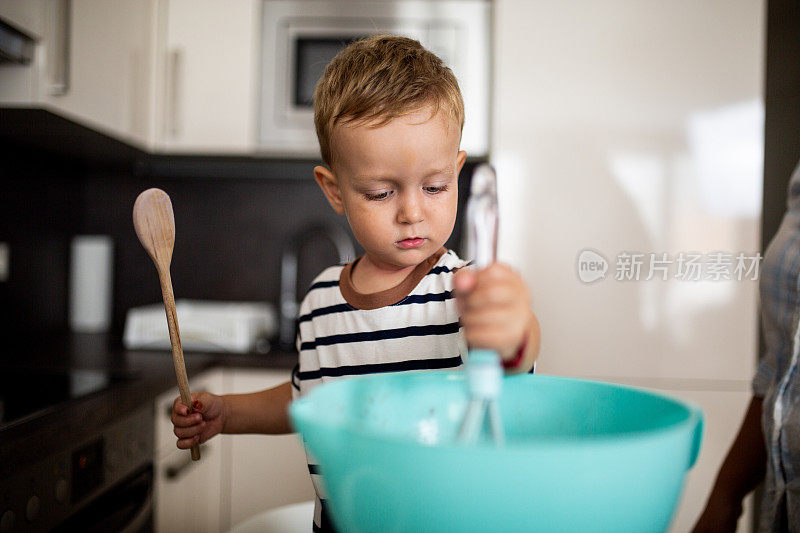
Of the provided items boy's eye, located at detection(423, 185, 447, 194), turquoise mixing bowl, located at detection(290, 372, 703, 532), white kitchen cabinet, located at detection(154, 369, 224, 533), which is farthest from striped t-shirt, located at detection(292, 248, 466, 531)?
white kitchen cabinet, located at detection(154, 369, 224, 533)

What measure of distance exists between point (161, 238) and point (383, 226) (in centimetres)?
19

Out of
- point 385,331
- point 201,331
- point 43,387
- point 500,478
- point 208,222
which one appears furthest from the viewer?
point 208,222

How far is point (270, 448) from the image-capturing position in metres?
1.48

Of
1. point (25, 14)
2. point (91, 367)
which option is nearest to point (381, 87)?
point (25, 14)

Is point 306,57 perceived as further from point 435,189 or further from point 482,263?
point 482,263

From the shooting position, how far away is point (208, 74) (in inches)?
65.6

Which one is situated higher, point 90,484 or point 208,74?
point 208,74

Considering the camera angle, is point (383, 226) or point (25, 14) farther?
point (25, 14)

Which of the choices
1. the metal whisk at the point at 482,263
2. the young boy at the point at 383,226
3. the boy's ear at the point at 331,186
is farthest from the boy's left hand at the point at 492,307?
the boy's ear at the point at 331,186

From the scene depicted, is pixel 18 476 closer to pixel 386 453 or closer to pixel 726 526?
pixel 386 453

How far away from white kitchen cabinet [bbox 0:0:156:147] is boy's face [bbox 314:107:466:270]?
2.91 feet

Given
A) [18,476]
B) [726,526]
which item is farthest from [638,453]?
[18,476]

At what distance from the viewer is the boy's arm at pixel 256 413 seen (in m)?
0.64

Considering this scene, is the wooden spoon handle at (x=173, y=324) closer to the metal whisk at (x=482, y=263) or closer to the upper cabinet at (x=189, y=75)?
the metal whisk at (x=482, y=263)
